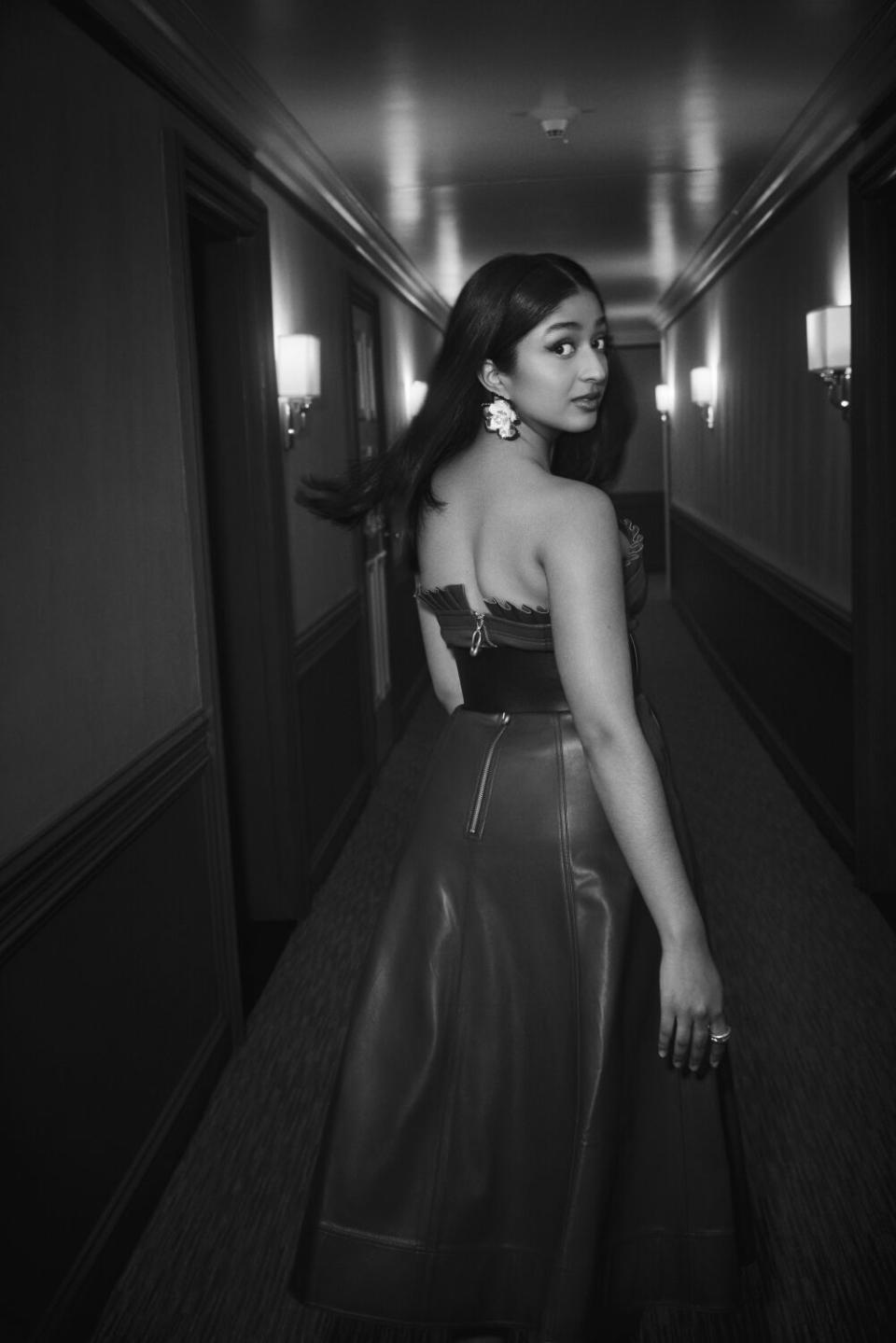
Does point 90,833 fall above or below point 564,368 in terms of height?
below

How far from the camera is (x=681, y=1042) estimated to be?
1602 millimetres

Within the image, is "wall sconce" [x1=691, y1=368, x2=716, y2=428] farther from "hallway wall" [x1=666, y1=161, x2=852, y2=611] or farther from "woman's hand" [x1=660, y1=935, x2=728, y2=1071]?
"woman's hand" [x1=660, y1=935, x2=728, y2=1071]

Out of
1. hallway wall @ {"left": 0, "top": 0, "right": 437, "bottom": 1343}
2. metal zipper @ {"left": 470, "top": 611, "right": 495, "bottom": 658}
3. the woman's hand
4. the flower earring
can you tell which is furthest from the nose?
hallway wall @ {"left": 0, "top": 0, "right": 437, "bottom": 1343}

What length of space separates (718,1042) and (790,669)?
14.3 feet

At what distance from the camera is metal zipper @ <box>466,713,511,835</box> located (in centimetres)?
172

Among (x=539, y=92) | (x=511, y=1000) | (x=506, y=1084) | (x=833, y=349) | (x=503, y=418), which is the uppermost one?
(x=539, y=92)

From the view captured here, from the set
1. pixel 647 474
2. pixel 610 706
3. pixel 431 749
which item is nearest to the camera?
pixel 610 706

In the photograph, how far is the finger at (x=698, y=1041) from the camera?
1.60 meters

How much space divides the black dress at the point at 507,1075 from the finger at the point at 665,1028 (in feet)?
0.25

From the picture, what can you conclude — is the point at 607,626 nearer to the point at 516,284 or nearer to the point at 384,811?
the point at 516,284

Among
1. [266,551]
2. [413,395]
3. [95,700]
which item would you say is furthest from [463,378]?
[413,395]

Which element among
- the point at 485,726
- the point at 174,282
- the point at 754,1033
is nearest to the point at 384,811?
the point at 754,1033

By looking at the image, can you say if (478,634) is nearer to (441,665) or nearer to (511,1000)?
(441,665)

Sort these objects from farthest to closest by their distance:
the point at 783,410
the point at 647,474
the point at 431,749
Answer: the point at 647,474
the point at 783,410
the point at 431,749
